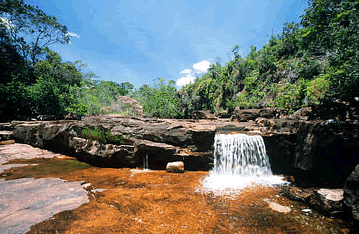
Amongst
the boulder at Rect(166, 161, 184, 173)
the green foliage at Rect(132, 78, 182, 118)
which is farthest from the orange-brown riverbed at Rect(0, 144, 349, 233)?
the green foliage at Rect(132, 78, 182, 118)

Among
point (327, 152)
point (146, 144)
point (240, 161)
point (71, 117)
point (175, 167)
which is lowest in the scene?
point (175, 167)

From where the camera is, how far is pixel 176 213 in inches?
108

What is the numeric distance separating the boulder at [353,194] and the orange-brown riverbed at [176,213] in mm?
324

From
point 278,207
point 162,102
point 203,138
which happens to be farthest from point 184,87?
point 278,207

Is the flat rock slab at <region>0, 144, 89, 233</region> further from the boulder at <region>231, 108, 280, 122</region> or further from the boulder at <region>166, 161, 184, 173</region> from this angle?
the boulder at <region>231, 108, 280, 122</region>

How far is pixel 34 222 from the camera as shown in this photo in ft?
7.59

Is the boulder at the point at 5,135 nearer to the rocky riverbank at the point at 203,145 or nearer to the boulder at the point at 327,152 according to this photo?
the rocky riverbank at the point at 203,145

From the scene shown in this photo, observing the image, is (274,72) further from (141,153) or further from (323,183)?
(141,153)

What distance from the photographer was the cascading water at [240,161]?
4875 millimetres

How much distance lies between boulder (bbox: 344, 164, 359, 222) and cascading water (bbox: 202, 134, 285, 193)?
88.8 inches

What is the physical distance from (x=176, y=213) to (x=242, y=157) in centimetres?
342

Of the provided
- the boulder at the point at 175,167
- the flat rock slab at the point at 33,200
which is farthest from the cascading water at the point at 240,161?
the flat rock slab at the point at 33,200

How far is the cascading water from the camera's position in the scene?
4875mm

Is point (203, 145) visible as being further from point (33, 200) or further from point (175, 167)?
point (33, 200)
